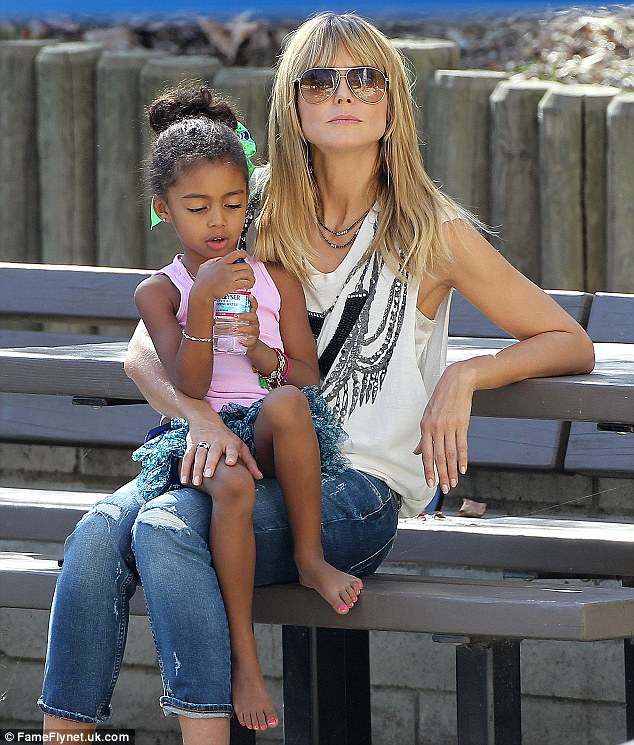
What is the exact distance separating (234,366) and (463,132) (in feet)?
6.76

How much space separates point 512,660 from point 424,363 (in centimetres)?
66

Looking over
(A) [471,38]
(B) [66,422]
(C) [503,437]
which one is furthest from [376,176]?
(A) [471,38]

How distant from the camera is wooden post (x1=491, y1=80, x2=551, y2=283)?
4477 mm

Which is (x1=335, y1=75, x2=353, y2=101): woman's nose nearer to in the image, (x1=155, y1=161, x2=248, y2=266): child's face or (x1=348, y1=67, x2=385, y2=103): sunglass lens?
(x1=348, y1=67, x2=385, y2=103): sunglass lens

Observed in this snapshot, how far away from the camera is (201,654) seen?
244cm

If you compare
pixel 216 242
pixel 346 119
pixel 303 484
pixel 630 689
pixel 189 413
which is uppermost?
pixel 346 119

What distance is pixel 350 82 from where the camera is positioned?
2.79m

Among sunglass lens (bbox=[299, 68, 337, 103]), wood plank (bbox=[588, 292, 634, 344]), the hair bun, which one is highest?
sunglass lens (bbox=[299, 68, 337, 103])

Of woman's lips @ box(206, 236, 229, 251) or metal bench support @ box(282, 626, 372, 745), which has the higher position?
woman's lips @ box(206, 236, 229, 251)

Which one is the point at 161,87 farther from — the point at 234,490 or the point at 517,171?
the point at 234,490

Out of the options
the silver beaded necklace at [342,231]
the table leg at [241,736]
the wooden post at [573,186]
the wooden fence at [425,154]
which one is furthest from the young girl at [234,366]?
the wooden post at [573,186]

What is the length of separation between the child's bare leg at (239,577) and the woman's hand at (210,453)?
3 cm

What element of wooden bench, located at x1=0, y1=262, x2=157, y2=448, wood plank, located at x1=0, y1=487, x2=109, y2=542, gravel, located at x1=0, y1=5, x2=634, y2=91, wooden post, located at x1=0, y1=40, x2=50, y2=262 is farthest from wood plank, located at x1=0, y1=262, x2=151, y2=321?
gravel, located at x1=0, y1=5, x2=634, y2=91

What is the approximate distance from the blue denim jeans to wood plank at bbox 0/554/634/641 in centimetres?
7
